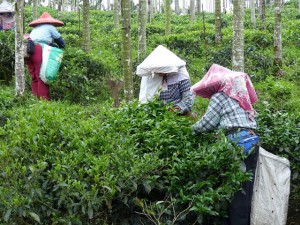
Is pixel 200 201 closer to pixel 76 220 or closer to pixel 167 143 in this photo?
pixel 167 143

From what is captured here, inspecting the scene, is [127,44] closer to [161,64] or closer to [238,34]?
[161,64]

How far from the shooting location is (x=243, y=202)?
Answer: 4129 mm

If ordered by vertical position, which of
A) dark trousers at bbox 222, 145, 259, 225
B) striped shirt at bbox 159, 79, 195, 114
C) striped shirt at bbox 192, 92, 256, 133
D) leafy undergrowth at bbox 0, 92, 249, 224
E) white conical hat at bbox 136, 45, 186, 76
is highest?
white conical hat at bbox 136, 45, 186, 76

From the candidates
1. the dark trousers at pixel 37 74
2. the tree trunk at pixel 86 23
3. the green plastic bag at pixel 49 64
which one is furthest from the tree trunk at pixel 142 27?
the dark trousers at pixel 37 74

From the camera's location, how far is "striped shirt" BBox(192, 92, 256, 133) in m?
4.19

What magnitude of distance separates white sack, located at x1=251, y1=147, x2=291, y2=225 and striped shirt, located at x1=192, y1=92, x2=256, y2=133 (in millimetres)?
328

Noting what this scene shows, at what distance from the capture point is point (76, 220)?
346 centimetres

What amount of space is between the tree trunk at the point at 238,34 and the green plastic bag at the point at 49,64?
9.57 ft

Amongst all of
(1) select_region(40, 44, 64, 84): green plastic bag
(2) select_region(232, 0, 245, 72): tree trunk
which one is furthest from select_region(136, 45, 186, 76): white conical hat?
(1) select_region(40, 44, 64, 84): green plastic bag

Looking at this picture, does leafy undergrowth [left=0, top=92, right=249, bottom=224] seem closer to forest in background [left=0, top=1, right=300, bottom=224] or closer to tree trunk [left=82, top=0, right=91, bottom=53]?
forest in background [left=0, top=1, right=300, bottom=224]

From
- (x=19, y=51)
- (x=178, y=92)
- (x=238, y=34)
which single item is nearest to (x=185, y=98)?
(x=178, y=92)

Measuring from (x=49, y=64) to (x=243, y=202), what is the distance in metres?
4.66

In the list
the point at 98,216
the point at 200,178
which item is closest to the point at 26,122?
the point at 98,216

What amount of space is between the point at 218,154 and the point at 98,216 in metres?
1.10
